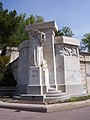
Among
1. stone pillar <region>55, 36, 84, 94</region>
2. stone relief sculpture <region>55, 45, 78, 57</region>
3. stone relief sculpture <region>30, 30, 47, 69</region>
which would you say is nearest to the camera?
stone relief sculpture <region>30, 30, 47, 69</region>

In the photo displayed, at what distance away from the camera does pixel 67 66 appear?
39.1 feet

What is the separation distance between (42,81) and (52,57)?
179 centimetres

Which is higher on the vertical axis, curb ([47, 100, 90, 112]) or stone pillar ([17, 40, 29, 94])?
stone pillar ([17, 40, 29, 94])

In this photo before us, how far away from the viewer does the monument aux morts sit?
1055 cm

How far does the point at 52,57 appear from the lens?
11.5m

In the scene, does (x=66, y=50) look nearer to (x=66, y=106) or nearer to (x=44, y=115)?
(x=66, y=106)

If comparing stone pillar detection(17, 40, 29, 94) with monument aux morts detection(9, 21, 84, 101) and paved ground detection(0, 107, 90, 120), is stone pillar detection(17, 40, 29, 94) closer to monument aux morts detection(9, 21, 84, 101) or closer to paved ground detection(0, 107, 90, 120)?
monument aux morts detection(9, 21, 84, 101)

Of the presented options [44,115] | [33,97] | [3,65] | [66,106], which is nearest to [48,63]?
[33,97]

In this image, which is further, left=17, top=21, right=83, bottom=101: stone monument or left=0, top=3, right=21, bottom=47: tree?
left=0, top=3, right=21, bottom=47: tree

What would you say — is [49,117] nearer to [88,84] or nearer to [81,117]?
[81,117]

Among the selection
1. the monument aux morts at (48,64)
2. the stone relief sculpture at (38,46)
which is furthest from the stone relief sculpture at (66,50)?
the stone relief sculpture at (38,46)

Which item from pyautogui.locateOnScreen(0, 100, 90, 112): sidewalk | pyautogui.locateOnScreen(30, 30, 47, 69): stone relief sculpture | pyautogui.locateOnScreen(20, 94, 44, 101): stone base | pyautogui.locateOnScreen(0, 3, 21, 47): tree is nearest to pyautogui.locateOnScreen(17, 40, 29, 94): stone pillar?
pyautogui.locateOnScreen(30, 30, 47, 69): stone relief sculpture

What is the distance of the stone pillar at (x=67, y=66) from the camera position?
11.6 meters

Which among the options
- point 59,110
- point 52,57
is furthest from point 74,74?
point 59,110
